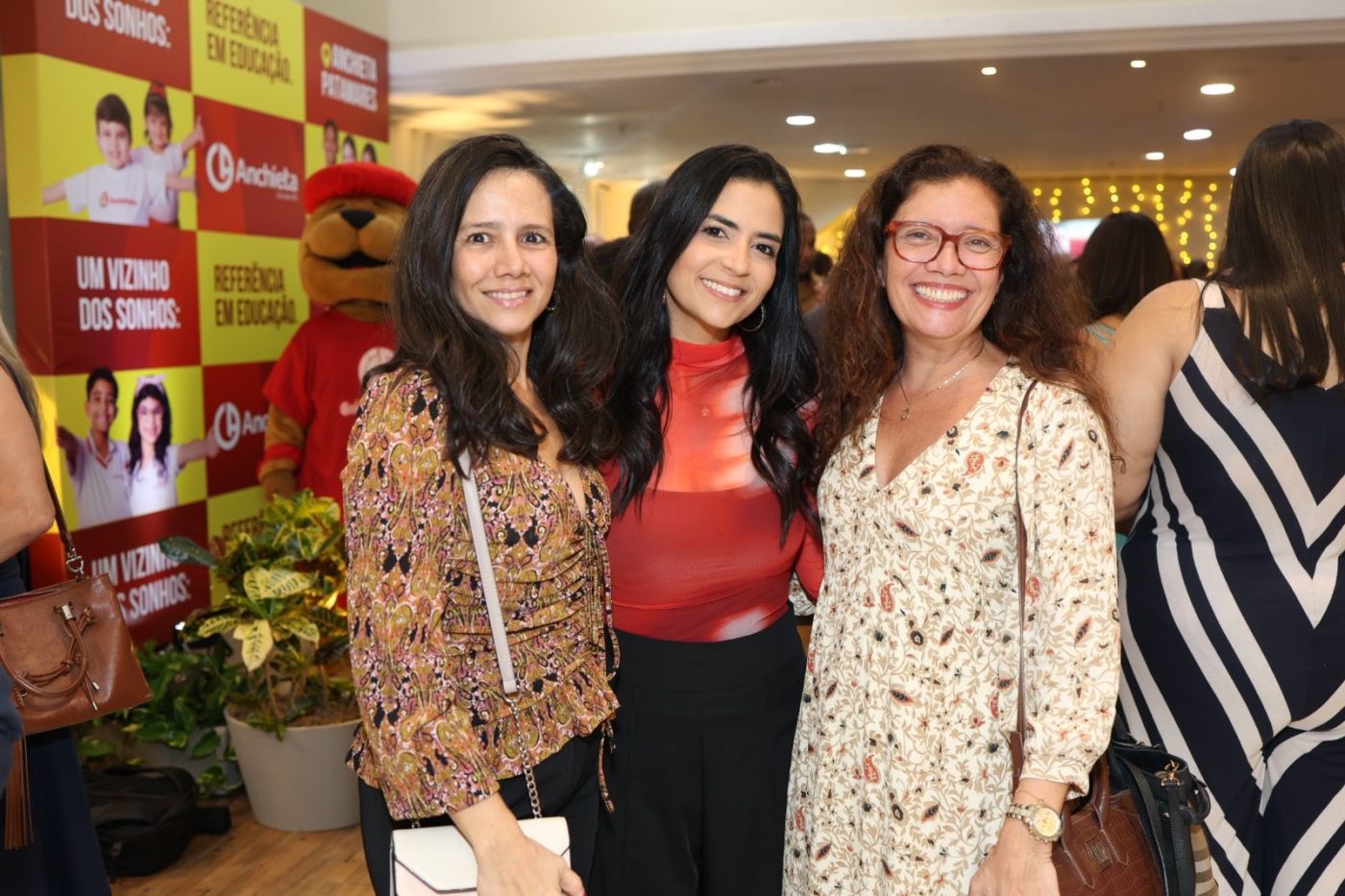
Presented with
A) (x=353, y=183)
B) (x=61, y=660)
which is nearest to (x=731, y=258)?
(x=61, y=660)

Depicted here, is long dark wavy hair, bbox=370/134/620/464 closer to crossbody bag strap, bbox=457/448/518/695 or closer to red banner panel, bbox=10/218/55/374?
crossbody bag strap, bbox=457/448/518/695

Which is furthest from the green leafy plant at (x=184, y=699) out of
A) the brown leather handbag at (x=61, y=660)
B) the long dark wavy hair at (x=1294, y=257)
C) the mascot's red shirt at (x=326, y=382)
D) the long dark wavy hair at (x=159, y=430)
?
the long dark wavy hair at (x=1294, y=257)

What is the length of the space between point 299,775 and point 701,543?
2.14 metres

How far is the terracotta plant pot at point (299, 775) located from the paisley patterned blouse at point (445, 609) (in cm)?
208

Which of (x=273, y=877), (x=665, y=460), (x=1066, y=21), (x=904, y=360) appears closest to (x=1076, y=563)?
(x=904, y=360)

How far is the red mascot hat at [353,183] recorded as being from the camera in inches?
169

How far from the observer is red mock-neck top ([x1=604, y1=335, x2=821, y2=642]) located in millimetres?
1919

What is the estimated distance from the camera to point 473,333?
5.20ft

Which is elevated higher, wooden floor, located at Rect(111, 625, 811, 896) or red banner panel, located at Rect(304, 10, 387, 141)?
red banner panel, located at Rect(304, 10, 387, 141)

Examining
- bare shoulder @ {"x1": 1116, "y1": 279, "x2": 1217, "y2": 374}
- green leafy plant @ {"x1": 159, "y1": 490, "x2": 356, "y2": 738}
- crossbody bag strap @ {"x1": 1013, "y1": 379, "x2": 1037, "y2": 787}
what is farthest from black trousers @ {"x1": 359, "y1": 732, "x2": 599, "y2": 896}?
green leafy plant @ {"x1": 159, "y1": 490, "x2": 356, "y2": 738}

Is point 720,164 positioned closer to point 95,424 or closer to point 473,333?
point 473,333

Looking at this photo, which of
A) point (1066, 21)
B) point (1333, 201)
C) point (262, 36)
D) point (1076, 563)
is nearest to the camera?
point (1076, 563)

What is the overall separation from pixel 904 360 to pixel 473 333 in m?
0.69

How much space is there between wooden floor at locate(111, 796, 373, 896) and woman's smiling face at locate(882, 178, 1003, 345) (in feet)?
7.52
